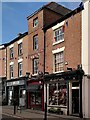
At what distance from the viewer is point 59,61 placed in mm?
25578

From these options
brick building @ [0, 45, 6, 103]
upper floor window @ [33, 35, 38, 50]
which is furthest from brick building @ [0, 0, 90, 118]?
brick building @ [0, 45, 6, 103]

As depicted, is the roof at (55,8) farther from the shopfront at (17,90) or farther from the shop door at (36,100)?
the shop door at (36,100)

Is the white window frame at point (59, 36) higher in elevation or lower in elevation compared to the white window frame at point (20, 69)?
higher

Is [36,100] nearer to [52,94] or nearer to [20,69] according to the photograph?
[52,94]

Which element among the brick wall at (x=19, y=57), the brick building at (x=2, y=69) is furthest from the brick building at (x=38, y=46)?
the brick building at (x=2, y=69)

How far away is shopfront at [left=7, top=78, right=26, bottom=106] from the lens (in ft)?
106

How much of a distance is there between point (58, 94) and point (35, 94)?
493 cm

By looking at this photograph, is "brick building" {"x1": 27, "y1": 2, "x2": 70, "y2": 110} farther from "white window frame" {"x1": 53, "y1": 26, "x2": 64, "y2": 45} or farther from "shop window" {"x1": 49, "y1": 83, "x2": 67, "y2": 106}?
"white window frame" {"x1": 53, "y1": 26, "x2": 64, "y2": 45}

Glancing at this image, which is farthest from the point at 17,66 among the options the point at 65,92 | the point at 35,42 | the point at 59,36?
the point at 65,92

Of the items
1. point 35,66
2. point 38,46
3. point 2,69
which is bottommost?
point 35,66

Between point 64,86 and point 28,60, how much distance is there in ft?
27.6

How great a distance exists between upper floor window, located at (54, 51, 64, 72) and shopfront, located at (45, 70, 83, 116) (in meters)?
0.73

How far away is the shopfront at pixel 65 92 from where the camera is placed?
2230 cm

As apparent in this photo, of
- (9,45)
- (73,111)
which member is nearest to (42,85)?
(73,111)
